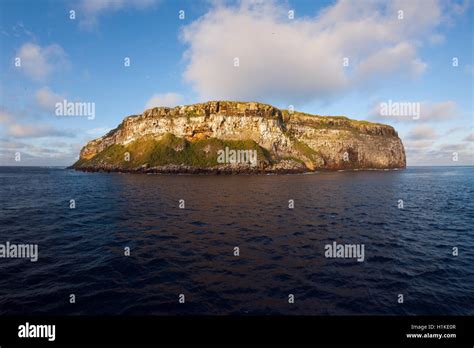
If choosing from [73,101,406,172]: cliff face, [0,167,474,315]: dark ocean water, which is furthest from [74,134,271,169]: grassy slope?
[0,167,474,315]: dark ocean water

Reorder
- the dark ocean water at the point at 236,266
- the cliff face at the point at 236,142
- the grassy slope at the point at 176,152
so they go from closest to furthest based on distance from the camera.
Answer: the dark ocean water at the point at 236,266
the cliff face at the point at 236,142
the grassy slope at the point at 176,152

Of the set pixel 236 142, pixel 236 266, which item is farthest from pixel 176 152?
pixel 236 266

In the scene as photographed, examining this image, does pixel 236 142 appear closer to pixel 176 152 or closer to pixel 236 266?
pixel 176 152

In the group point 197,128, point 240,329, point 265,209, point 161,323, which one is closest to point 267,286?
point 240,329

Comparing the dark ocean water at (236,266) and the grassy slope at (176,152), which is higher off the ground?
the grassy slope at (176,152)

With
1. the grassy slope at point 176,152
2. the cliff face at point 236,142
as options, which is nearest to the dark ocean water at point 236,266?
the cliff face at point 236,142

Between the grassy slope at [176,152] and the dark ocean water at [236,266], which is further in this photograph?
the grassy slope at [176,152]

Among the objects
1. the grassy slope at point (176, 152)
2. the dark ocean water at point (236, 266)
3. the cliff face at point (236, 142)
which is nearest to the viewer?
the dark ocean water at point (236, 266)

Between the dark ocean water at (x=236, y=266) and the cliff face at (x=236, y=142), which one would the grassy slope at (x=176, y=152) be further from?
the dark ocean water at (x=236, y=266)

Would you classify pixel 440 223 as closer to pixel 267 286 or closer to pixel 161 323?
pixel 267 286
